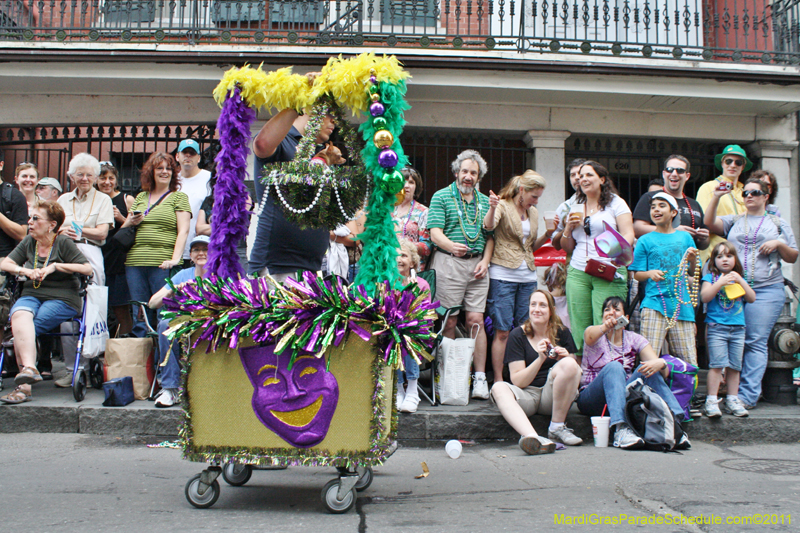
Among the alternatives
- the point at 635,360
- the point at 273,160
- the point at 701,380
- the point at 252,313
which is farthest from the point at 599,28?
the point at 252,313

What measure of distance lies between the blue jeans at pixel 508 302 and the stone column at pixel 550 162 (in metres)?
3.09

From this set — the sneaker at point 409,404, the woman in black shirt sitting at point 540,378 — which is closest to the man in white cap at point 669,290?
the woman in black shirt sitting at point 540,378

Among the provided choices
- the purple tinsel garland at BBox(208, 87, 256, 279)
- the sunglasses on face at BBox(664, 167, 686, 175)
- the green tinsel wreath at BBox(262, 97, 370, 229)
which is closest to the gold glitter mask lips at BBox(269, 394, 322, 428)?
the purple tinsel garland at BBox(208, 87, 256, 279)

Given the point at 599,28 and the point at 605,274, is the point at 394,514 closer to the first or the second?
the point at 605,274

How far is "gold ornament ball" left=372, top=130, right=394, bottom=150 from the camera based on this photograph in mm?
3494

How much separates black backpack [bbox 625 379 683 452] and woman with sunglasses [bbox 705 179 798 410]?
141cm

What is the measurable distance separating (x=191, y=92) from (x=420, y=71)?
10.3 ft

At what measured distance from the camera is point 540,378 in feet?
18.2

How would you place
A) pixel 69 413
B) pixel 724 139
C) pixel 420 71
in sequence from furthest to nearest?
pixel 724 139 < pixel 420 71 < pixel 69 413

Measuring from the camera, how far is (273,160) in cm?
377

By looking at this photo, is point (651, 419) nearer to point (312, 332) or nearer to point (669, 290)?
point (669, 290)

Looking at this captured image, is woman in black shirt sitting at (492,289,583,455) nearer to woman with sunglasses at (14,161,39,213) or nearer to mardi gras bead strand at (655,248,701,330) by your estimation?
mardi gras bead strand at (655,248,701,330)

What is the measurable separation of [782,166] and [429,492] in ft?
27.3

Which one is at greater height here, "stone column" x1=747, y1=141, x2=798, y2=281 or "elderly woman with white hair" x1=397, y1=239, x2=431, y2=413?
"stone column" x1=747, y1=141, x2=798, y2=281
